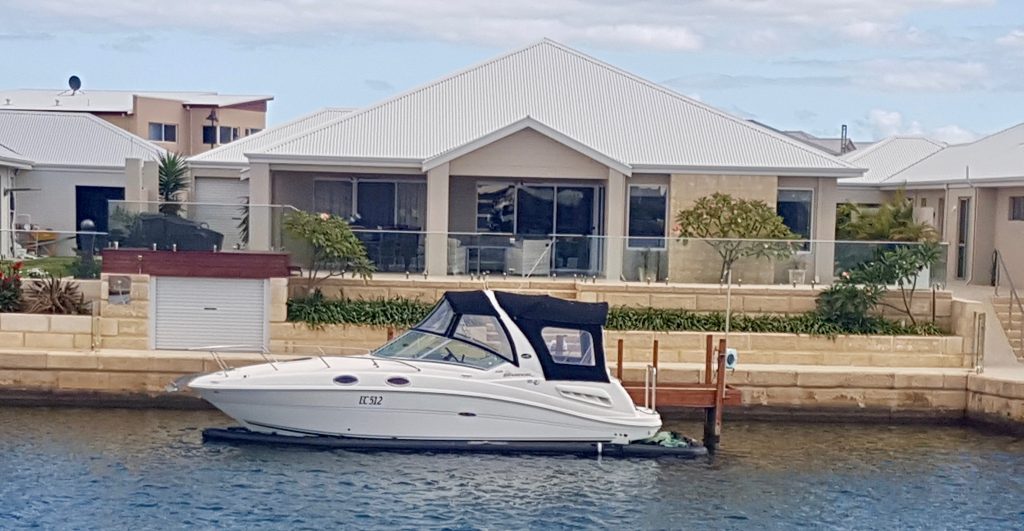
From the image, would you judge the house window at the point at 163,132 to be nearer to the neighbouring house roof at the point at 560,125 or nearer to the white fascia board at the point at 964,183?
the neighbouring house roof at the point at 560,125

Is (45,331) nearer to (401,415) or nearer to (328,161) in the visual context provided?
(328,161)

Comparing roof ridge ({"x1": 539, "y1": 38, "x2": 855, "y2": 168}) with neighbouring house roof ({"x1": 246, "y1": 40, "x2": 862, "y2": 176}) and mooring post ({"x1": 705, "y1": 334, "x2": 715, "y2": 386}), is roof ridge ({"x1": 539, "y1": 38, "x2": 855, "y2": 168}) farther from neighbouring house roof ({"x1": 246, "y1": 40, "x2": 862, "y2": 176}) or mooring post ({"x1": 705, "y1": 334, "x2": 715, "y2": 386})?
mooring post ({"x1": 705, "y1": 334, "x2": 715, "y2": 386})

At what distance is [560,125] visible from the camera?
3216cm

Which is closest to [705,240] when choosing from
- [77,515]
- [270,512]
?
[270,512]

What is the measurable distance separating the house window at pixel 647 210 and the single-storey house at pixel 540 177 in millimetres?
26

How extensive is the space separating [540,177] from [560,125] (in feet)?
5.96

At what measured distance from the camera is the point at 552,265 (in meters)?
28.9

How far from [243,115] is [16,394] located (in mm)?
39681

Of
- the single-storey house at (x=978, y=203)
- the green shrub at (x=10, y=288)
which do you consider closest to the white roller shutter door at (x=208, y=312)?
the green shrub at (x=10, y=288)

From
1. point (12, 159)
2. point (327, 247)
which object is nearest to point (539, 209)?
point (327, 247)

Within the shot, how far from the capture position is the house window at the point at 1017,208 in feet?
111

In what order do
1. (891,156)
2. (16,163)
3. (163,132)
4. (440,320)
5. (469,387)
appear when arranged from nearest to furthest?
(469,387) < (440,320) < (16,163) < (891,156) < (163,132)

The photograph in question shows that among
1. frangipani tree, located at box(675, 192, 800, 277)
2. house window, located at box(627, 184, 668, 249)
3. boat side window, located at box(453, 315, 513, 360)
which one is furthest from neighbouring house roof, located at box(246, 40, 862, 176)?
boat side window, located at box(453, 315, 513, 360)

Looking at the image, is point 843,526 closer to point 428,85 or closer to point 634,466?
point 634,466
